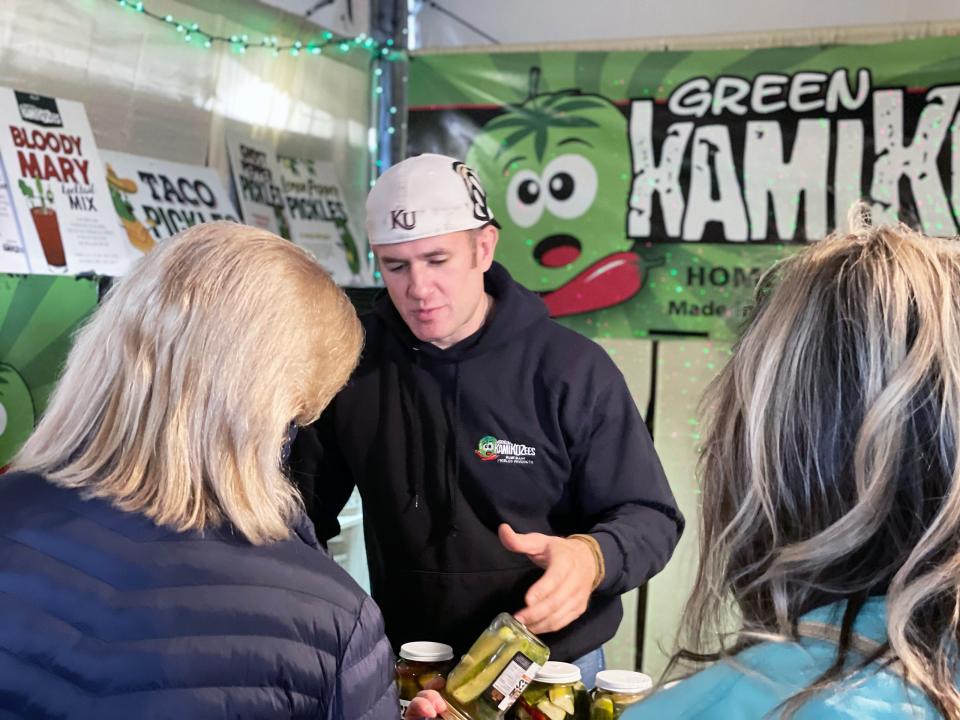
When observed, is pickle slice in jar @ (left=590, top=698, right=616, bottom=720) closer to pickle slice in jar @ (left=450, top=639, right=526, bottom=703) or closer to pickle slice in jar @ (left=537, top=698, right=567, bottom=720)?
pickle slice in jar @ (left=537, top=698, right=567, bottom=720)

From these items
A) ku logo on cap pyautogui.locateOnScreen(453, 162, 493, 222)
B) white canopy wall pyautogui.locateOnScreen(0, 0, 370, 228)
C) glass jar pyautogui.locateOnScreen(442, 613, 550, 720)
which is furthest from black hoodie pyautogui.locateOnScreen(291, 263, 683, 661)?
white canopy wall pyautogui.locateOnScreen(0, 0, 370, 228)

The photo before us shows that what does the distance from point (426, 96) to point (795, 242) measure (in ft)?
5.54

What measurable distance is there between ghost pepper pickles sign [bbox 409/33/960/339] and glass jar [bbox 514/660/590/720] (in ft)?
9.08

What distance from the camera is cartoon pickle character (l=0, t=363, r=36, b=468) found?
2641mm

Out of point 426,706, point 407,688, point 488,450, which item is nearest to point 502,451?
point 488,450

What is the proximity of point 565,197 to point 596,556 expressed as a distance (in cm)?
291

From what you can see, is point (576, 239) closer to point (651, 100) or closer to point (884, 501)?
point (651, 100)

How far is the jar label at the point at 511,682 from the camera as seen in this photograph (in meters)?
1.40

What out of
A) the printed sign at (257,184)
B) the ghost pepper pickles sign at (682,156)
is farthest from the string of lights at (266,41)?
the printed sign at (257,184)

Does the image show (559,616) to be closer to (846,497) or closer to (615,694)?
(615,694)

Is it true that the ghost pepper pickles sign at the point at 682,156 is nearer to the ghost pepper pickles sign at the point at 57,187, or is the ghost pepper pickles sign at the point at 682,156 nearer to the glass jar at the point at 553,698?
the ghost pepper pickles sign at the point at 57,187

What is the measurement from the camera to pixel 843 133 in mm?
4156

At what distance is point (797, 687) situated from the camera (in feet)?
3.05

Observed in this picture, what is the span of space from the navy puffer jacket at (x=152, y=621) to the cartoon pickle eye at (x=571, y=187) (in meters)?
3.42
